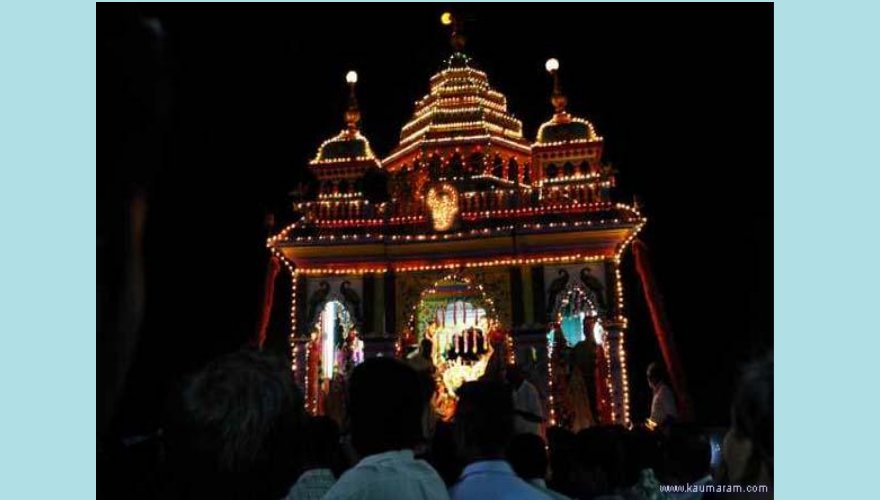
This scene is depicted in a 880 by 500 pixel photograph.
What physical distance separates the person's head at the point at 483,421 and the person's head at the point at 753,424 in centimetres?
114

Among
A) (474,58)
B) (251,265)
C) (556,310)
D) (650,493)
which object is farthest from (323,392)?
(650,493)

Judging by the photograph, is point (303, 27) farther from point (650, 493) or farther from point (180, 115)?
point (650, 493)

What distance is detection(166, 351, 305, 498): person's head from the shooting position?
2518 mm

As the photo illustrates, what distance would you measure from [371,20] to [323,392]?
10878 millimetres

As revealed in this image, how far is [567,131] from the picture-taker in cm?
1798

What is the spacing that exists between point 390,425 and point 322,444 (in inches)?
75.9

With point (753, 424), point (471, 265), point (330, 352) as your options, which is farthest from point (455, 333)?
point (753, 424)

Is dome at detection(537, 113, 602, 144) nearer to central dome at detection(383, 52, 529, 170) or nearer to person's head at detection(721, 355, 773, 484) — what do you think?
central dome at detection(383, 52, 529, 170)

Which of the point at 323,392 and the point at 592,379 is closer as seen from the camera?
the point at 592,379

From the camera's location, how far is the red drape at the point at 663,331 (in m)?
14.0

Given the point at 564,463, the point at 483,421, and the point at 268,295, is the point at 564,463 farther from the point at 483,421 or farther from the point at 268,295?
the point at 268,295

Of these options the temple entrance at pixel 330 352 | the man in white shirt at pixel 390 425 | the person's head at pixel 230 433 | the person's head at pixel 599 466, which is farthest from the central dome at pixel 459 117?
the person's head at pixel 230 433

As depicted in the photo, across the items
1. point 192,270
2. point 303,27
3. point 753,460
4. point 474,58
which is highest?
point 474,58

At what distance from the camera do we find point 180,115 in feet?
24.7
